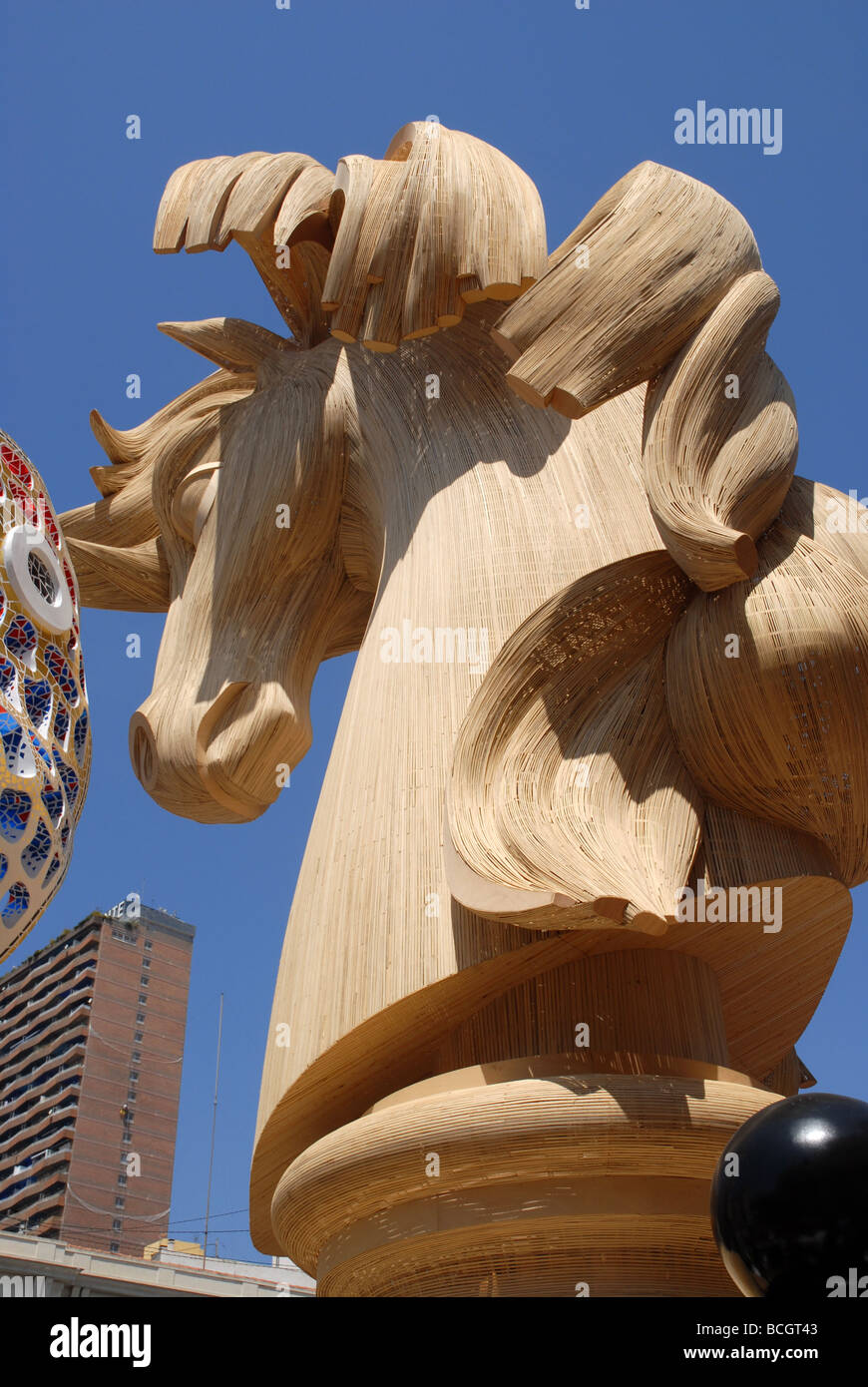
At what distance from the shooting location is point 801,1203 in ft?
7.82

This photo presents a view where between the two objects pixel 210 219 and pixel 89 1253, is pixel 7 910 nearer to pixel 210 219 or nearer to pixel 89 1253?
pixel 210 219

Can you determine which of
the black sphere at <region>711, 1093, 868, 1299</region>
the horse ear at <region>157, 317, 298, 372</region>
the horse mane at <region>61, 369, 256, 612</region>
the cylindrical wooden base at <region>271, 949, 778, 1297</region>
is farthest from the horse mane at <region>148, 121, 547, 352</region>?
the black sphere at <region>711, 1093, 868, 1299</region>

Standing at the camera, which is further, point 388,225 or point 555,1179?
point 388,225

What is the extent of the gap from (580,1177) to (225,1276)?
2167cm

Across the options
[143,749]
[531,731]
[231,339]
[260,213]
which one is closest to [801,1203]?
[531,731]

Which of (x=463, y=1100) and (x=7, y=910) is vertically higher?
(x=7, y=910)

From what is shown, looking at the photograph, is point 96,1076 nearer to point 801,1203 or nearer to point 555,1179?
point 555,1179

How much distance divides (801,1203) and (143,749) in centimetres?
313

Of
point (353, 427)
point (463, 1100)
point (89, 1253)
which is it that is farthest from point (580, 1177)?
point (89, 1253)

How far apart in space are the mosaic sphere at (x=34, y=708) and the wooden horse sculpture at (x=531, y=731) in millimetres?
879

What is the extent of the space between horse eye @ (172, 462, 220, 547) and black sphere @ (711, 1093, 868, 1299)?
134 inches

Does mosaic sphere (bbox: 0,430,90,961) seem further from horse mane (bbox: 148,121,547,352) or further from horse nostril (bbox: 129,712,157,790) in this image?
horse mane (bbox: 148,121,547,352)

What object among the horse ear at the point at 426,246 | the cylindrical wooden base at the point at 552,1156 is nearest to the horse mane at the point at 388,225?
the horse ear at the point at 426,246

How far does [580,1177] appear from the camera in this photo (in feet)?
11.6
